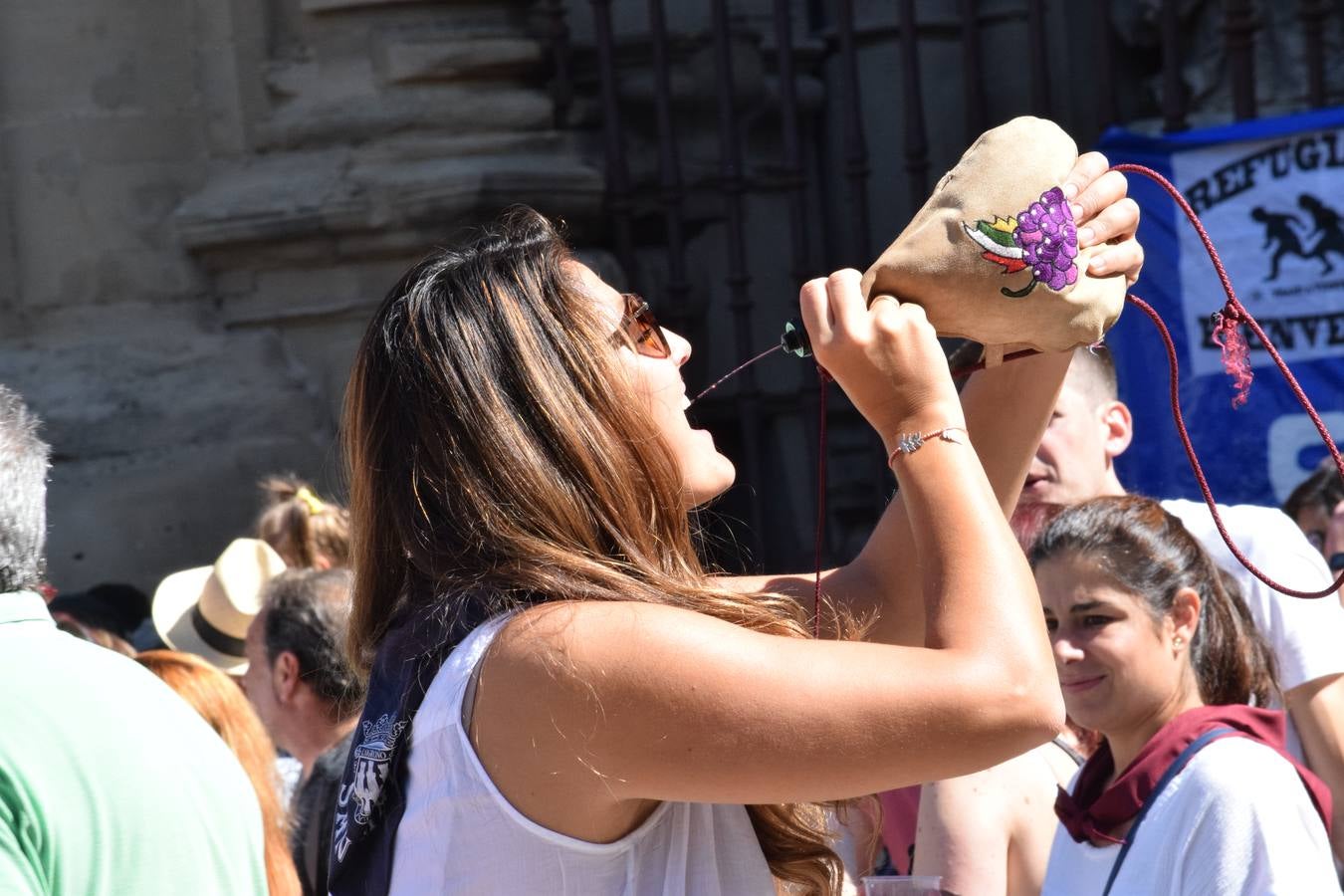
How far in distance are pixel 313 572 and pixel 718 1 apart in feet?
9.28

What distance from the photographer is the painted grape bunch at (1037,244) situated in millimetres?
1606

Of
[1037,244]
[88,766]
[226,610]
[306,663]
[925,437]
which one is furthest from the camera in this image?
[226,610]

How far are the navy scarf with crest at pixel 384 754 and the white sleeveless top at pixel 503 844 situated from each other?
2 centimetres

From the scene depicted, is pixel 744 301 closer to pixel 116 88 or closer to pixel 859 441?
pixel 859 441

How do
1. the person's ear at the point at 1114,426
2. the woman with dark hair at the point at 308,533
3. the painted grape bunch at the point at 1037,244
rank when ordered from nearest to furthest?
the painted grape bunch at the point at 1037,244
the person's ear at the point at 1114,426
the woman with dark hair at the point at 308,533

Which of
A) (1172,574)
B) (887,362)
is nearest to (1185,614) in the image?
(1172,574)

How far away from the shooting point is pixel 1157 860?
228 cm

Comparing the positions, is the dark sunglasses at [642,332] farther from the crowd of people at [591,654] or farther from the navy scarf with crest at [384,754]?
the navy scarf with crest at [384,754]

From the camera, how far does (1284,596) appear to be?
3.04 m

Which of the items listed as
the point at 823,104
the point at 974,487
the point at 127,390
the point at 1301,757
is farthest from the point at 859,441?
the point at 974,487

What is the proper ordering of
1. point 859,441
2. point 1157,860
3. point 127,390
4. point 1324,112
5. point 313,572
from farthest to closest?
point 859,441 → point 127,390 → point 1324,112 → point 313,572 → point 1157,860

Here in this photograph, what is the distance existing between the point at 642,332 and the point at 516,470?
0.74 feet

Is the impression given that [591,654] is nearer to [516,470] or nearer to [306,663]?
[516,470]

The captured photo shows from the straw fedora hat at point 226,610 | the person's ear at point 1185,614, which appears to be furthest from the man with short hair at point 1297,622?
the straw fedora hat at point 226,610
